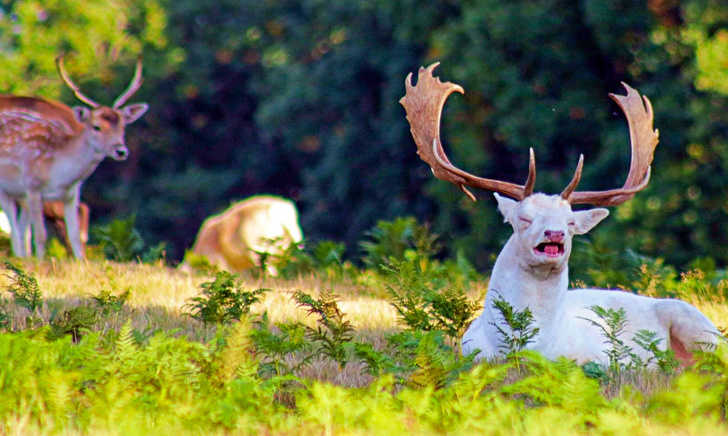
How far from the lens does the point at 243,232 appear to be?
1758 centimetres

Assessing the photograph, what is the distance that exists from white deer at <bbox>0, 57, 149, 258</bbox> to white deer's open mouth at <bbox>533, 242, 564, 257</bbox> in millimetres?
7241

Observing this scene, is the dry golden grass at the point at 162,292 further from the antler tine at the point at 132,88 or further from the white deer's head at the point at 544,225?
the antler tine at the point at 132,88

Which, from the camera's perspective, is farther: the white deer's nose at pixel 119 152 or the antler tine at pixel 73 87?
the antler tine at pixel 73 87

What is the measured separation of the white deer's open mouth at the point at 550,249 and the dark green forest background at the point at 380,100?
275 inches

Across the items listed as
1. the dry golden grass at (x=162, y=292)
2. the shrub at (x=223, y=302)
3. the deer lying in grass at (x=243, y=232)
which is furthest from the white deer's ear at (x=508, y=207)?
the deer lying in grass at (x=243, y=232)

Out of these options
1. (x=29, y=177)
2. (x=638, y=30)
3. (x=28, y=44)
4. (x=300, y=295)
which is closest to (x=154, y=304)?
(x=300, y=295)

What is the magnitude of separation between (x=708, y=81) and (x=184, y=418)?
16902 millimetres

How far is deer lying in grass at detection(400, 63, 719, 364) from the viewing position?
22.5 ft

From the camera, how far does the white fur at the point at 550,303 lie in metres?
6.88

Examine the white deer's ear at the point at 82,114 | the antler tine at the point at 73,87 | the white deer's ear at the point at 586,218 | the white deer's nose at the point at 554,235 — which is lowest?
the white deer's nose at the point at 554,235

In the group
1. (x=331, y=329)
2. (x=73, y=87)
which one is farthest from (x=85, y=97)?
(x=331, y=329)

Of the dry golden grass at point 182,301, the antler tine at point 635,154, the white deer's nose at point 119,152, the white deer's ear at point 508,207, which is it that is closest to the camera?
the white deer's ear at point 508,207

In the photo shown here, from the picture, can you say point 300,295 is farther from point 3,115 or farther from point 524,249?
point 3,115

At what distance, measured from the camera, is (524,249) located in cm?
691
